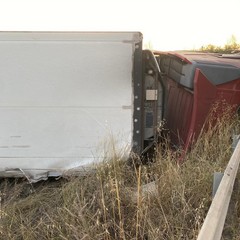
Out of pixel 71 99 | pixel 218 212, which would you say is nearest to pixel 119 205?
pixel 218 212

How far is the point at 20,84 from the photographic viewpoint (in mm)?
4453

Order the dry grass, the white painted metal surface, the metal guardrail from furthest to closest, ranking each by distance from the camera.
Result: the white painted metal surface < the dry grass < the metal guardrail

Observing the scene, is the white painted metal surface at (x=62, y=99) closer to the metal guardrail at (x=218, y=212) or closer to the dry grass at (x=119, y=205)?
the dry grass at (x=119, y=205)

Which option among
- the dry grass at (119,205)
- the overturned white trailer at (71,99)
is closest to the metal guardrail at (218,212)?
the dry grass at (119,205)

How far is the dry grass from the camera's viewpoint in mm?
3193

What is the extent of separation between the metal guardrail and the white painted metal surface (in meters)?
1.58

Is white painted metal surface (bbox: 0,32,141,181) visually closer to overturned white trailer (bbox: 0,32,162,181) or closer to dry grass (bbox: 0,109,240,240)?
overturned white trailer (bbox: 0,32,162,181)

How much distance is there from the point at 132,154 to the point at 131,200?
105cm

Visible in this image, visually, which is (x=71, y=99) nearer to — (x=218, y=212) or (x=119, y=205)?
(x=119, y=205)

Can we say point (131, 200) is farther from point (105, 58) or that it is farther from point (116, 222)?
point (105, 58)

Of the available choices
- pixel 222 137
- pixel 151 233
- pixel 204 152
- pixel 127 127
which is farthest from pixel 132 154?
pixel 151 233

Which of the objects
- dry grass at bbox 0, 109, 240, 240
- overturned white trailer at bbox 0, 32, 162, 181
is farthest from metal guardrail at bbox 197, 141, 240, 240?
overturned white trailer at bbox 0, 32, 162, 181

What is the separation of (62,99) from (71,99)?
94 mm

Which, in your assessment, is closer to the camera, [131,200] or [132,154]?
[131,200]
